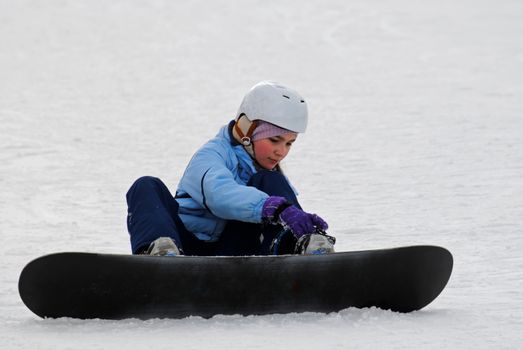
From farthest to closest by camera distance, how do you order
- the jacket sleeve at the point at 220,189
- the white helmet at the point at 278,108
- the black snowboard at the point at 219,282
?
1. the white helmet at the point at 278,108
2. the jacket sleeve at the point at 220,189
3. the black snowboard at the point at 219,282

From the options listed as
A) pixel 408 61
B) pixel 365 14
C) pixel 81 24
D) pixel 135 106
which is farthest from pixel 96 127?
pixel 365 14

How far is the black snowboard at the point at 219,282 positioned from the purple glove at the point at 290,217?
194 mm

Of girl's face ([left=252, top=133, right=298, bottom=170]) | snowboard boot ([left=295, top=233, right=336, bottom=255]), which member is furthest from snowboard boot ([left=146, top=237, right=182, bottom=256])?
girl's face ([left=252, top=133, right=298, bottom=170])

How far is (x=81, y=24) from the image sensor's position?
18.4 metres

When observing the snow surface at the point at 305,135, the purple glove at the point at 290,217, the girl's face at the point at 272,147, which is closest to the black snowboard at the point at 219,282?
the snow surface at the point at 305,135

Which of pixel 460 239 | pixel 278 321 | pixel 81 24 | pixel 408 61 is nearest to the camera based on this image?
pixel 278 321

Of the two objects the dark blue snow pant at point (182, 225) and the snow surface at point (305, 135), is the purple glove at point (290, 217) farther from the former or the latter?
the snow surface at point (305, 135)

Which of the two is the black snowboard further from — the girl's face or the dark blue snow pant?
the girl's face

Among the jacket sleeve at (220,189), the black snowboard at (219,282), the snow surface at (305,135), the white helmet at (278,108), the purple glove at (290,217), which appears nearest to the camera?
the black snowboard at (219,282)

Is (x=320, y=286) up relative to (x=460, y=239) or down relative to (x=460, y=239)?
up

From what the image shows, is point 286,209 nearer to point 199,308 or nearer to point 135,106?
point 199,308

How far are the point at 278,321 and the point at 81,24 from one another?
49.4 feet

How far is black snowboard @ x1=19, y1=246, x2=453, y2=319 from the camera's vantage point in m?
3.83

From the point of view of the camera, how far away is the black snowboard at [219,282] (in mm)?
3830
